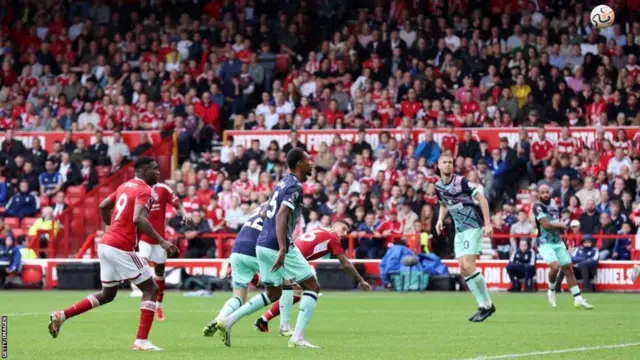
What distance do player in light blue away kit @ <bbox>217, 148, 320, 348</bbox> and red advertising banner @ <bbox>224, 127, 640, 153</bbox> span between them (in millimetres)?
16777

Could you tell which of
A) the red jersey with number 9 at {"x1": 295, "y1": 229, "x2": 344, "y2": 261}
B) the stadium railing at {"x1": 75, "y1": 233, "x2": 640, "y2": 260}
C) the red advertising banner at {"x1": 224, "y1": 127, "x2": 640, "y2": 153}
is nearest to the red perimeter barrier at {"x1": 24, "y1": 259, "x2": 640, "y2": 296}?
the stadium railing at {"x1": 75, "y1": 233, "x2": 640, "y2": 260}

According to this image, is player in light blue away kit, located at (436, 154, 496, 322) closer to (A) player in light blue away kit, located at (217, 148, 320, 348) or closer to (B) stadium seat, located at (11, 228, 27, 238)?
(A) player in light blue away kit, located at (217, 148, 320, 348)

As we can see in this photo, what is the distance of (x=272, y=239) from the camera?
12.9m

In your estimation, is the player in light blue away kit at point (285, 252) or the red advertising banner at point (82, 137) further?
the red advertising banner at point (82, 137)

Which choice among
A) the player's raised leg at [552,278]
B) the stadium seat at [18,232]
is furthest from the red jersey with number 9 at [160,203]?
the stadium seat at [18,232]

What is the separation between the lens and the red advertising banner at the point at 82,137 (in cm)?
3288

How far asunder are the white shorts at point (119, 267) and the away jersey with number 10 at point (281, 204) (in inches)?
50.6

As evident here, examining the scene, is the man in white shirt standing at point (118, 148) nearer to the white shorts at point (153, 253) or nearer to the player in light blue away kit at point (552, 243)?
the white shorts at point (153, 253)

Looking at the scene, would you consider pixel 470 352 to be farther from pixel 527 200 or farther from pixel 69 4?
pixel 69 4

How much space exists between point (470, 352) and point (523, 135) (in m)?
17.2

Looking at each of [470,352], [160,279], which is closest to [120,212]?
[470,352]

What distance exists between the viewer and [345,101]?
1266 inches

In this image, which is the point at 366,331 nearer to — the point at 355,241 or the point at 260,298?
the point at 260,298

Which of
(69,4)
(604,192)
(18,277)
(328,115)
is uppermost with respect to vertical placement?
(69,4)
